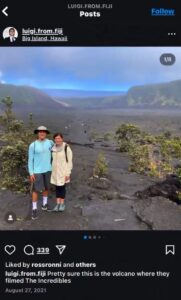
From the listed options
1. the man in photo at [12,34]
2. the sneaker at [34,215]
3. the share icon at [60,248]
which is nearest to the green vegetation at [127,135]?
the sneaker at [34,215]

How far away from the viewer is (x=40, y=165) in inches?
214

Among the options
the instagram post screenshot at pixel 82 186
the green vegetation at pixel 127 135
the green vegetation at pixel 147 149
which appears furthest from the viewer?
the green vegetation at pixel 147 149

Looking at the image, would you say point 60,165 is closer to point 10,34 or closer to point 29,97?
point 29,97

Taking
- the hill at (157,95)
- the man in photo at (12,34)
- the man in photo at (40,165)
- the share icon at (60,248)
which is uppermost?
the man in photo at (12,34)

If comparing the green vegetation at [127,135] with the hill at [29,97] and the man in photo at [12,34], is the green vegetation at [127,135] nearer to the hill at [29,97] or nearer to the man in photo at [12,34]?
the hill at [29,97]

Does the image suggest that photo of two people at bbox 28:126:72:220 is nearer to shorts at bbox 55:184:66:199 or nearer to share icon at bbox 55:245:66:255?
shorts at bbox 55:184:66:199

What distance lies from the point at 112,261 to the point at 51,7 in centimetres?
234

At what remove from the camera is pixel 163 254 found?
4156 millimetres

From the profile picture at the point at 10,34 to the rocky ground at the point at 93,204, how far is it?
1.61 meters

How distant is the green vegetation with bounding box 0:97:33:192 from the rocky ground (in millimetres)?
311

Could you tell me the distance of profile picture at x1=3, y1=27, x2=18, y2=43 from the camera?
426 cm

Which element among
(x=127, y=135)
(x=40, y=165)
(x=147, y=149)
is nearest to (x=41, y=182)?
(x=40, y=165)

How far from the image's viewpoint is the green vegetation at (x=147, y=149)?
25.4 feet

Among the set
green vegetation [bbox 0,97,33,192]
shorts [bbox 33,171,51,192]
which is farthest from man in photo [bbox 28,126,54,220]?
green vegetation [bbox 0,97,33,192]
